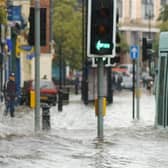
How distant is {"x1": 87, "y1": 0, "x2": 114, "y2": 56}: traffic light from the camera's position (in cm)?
2164

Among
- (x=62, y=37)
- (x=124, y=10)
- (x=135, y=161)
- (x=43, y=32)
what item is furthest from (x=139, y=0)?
(x=135, y=161)

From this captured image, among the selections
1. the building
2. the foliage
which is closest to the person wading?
the foliage

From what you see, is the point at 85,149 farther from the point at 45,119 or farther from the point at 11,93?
the point at 11,93

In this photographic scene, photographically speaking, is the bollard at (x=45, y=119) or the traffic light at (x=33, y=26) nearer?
the traffic light at (x=33, y=26)

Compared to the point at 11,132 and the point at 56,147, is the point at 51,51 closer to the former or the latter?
the point at 11,132

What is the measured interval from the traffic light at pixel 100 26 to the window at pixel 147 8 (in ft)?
364

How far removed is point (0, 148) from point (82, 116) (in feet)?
63.9

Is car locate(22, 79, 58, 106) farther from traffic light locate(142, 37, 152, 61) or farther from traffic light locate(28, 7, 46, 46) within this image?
traffic light locate(28, 7, 46, 46)

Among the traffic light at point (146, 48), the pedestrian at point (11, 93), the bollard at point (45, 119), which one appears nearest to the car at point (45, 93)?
the pedestrian at point (11, 93)

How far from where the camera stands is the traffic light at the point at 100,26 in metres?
21.6

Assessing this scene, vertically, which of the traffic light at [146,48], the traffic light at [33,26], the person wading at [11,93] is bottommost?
the person wading at [11,93]

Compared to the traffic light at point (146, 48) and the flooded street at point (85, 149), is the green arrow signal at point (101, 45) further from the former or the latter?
the traffic light at point (146, 48)

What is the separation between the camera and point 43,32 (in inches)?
1011

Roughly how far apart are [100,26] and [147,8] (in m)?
114
